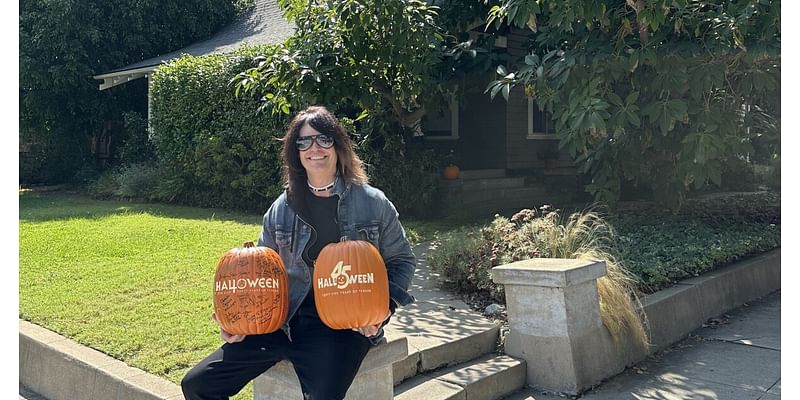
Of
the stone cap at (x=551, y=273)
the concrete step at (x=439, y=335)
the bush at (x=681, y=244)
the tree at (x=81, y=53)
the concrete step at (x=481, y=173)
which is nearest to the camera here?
the concrete step at (x=439, y=335)

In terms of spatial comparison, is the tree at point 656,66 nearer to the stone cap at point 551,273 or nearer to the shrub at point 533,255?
the shrub at point 533,255

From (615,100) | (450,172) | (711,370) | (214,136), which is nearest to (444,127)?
(450,172)

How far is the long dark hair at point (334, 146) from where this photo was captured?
303cm

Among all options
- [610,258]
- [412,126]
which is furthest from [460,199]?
[610,258]

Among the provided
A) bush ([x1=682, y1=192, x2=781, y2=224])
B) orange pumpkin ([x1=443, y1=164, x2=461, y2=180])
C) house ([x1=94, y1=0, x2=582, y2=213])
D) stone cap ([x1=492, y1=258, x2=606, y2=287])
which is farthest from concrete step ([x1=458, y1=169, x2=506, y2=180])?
stone cap ([x1=492, y1=258, x2=606, y2=287])

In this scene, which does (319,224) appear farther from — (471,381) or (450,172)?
(450,172)

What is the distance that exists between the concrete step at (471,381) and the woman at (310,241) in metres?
0.91

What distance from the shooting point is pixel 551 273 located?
13.6ft

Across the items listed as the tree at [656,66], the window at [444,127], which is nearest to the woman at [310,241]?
the tree at [656,66]

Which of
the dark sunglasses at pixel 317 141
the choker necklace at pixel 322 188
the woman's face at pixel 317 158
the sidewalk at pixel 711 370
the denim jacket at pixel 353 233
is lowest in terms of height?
the sidewalk at pixel 711 370

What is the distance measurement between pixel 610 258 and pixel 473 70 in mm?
4678

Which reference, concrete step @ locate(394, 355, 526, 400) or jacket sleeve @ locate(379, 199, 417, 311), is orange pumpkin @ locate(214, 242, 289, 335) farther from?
concrete step @ locate(394, 355, 526, 400)

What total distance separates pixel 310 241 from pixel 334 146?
460 millimetres

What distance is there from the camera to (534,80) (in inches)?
248
